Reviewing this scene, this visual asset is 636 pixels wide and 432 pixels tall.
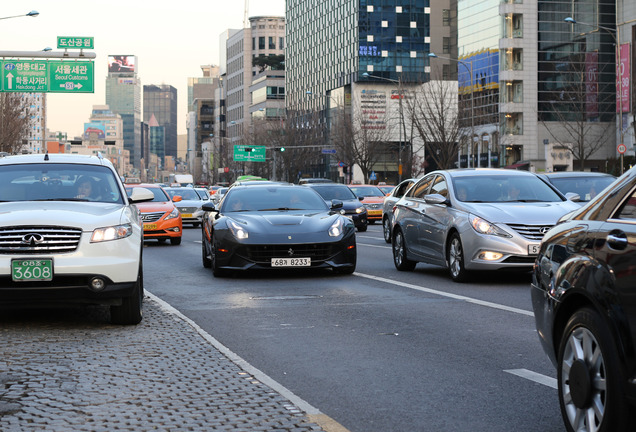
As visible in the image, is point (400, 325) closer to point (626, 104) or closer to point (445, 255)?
point (445, 255)

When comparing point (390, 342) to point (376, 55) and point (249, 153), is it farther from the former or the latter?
point (376, 55)

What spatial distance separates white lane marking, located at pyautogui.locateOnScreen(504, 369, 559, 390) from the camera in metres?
6.45

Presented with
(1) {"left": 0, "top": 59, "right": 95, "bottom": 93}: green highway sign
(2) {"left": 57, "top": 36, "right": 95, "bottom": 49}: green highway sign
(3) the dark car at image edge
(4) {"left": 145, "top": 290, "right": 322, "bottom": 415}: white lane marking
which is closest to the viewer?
(3) the dark car at image edge

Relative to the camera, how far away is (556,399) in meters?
5.98

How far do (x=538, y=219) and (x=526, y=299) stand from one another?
187cm

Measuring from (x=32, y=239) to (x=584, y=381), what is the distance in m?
5.56

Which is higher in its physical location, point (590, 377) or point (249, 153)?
point (249, 153)

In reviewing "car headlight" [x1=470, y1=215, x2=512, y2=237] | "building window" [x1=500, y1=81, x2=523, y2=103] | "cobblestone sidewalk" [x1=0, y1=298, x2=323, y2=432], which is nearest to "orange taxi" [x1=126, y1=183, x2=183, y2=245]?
"car headlight" [x1=470, y1=215, x2=512, y2=237]

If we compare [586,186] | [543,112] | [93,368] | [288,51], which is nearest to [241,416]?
[93,368]

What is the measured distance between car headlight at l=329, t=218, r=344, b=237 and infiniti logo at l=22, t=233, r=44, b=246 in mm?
5999

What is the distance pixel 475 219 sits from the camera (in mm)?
13211

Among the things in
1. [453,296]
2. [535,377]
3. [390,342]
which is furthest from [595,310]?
[453,296]

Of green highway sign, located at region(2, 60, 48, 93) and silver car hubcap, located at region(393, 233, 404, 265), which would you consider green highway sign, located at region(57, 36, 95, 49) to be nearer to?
green highway sign, located at region(2, 60, 48, 93)

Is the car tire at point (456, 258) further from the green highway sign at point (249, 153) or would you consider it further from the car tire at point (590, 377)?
the green highway sign at point (249, 153)
